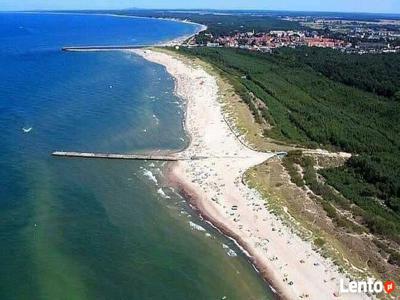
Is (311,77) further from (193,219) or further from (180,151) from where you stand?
(193,219)

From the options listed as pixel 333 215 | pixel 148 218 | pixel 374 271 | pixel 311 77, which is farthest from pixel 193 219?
pixel 311 77

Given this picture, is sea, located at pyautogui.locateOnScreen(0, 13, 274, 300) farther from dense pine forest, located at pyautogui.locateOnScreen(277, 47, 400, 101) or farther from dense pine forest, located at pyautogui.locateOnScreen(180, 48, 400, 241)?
dense pine forest, located at pyautogui.locateOnScreen(277, 47, 400, 101)

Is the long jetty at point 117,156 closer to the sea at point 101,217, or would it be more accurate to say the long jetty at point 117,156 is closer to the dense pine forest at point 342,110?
the sea at point 101,217

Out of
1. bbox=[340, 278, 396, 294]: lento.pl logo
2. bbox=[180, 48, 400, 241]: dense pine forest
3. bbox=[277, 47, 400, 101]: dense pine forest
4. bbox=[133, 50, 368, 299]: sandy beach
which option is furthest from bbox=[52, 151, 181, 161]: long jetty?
bbox=[277, 47, 400, 101]: dense pine forest

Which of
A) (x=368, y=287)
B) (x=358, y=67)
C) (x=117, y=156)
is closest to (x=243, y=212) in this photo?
(x=368, y=287)

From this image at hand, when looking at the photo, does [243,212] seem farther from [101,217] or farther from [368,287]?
[368,287]
